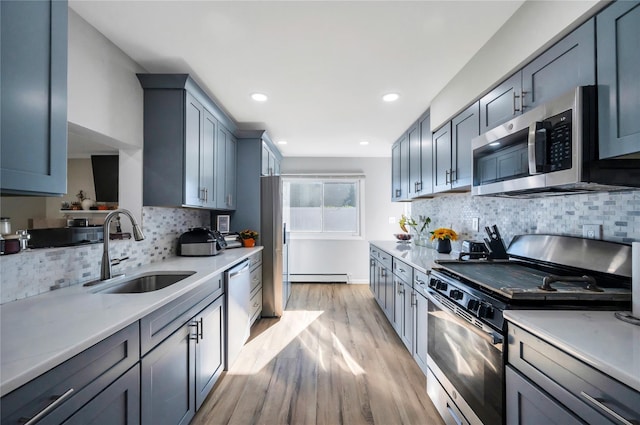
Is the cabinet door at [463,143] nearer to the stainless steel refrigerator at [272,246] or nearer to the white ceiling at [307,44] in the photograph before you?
the white ceiling at [307,44]

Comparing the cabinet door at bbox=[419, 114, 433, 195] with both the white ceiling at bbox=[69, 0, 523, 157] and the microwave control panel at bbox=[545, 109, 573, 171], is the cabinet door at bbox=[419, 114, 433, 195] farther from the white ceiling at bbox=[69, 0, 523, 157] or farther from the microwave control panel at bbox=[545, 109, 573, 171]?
the microwave control panel at bbox=[545, 109, 573, 171]

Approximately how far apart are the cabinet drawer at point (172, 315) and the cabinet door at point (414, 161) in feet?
7.89

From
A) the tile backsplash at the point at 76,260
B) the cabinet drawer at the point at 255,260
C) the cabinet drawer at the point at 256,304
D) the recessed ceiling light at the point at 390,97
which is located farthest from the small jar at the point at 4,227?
the recessed ceiling light at the point at 390,97

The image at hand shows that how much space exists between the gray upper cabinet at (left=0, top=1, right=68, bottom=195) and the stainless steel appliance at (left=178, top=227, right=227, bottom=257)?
1.72m

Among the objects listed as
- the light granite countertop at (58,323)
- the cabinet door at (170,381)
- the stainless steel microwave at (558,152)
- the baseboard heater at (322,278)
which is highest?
the stainless steel microwave at (558,152)

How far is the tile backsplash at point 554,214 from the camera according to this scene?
1314mm

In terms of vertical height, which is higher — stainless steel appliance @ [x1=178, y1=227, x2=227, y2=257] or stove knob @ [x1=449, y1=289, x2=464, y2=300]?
stainless steel appliance @ [x1=178, y1=227, x2=227, y2=257]

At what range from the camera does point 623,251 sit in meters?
1.28

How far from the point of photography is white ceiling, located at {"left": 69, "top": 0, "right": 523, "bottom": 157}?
154cm

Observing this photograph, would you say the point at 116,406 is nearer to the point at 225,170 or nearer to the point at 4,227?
the point at 4,227

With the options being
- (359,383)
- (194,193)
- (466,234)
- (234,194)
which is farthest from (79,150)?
(466,234)

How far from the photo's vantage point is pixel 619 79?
3.40ft

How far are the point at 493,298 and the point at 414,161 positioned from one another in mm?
2392

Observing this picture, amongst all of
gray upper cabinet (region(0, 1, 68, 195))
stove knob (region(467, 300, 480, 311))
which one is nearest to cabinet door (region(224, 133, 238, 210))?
gray upper cabinet (region(0, 1, 68, 195))
